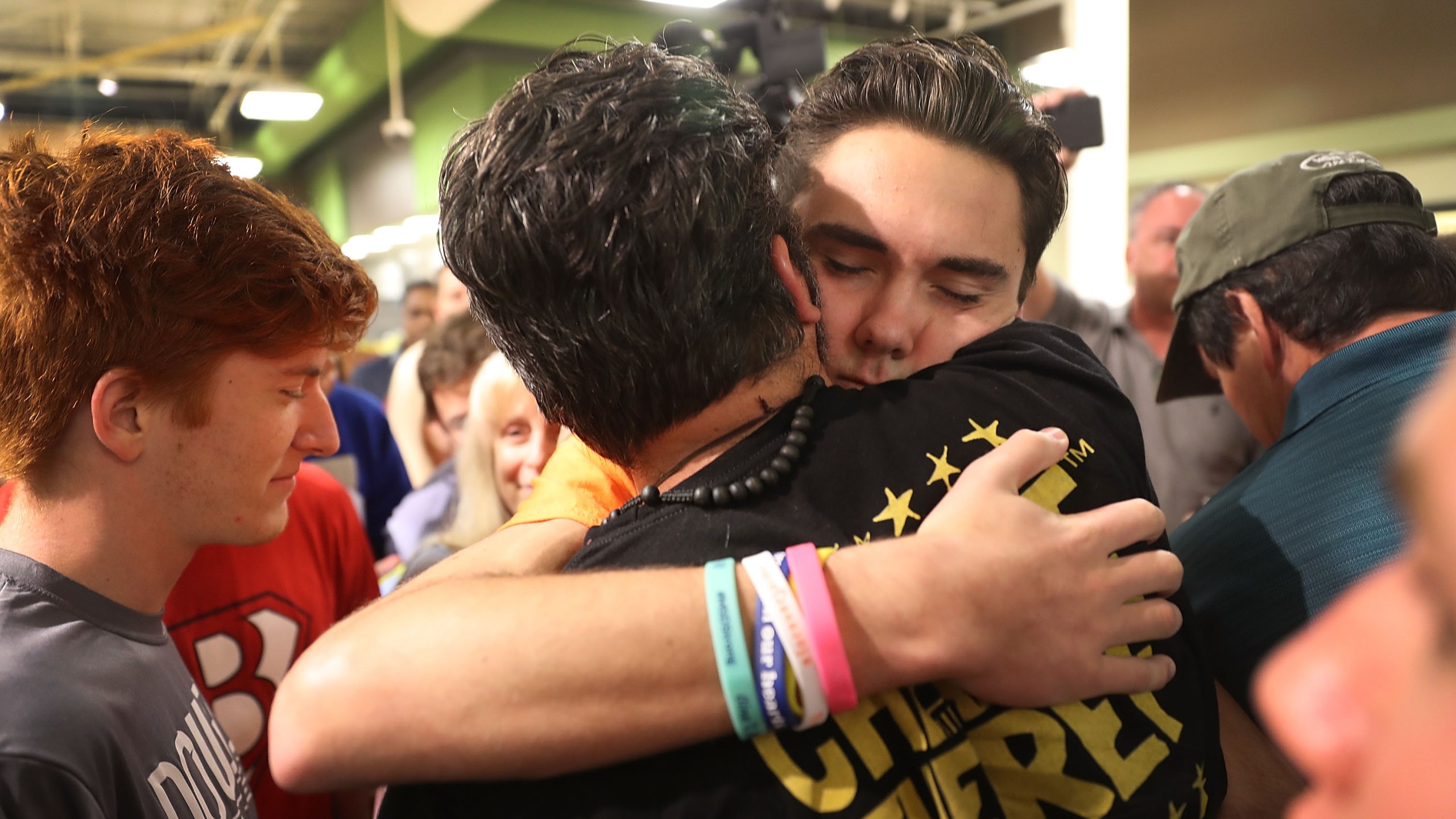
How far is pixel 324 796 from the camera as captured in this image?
1.63m

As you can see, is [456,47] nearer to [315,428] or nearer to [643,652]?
[315,428]

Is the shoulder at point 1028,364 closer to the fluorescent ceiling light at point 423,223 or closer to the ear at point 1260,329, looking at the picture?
the ear at point 1260,329

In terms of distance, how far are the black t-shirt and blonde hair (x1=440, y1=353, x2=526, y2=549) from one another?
5.34ft

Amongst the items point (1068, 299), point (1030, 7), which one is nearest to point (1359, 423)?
point (1068, 299)

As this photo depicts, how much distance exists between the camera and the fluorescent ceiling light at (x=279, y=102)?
908 centimetres

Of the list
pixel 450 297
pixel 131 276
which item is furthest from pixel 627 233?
pixel 450 297

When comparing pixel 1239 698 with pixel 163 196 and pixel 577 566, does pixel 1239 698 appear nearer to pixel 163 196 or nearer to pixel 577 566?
pixel 577 566

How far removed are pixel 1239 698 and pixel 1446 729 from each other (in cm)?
115

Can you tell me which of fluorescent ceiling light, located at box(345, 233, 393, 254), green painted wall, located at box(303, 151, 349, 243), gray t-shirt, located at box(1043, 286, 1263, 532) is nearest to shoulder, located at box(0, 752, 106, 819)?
gray t-shirt, located at box(1043, 286, 1263, 532)

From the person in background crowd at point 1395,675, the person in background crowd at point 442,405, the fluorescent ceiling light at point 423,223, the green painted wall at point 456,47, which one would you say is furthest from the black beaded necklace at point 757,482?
the fluorescent ceiling light at point 423,223

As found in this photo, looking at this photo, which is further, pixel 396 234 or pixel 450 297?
pixel 396 234

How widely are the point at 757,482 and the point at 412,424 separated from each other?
3048 mm

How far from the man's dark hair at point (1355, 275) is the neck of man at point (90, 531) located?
1.75 m

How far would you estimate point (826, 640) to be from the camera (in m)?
0.69
